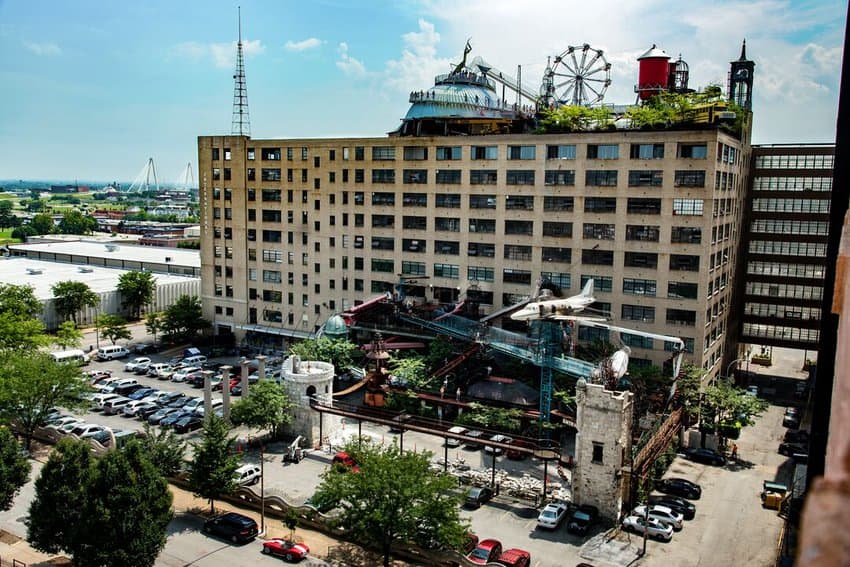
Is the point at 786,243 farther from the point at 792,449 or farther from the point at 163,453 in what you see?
the point at 163,453

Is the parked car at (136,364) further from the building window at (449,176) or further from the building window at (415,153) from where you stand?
the building window at (449,176)

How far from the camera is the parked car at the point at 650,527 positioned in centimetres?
4084

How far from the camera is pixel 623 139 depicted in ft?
212

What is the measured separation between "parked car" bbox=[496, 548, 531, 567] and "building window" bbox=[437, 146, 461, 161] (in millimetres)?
44337

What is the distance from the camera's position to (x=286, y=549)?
38625 mm

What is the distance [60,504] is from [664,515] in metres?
33.1

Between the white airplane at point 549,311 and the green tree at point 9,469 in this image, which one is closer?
the green tree at point 9,469

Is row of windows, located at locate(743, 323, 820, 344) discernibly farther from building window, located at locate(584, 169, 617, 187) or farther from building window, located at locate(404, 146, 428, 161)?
building window, located at locate(404, 146, 428, 161)

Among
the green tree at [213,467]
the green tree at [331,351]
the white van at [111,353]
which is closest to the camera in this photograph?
the green tree at [213,467]

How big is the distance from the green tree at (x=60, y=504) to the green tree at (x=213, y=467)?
696cm

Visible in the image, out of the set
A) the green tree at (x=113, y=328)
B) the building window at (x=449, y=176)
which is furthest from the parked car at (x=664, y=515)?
the green tree at (x=113, y=328)

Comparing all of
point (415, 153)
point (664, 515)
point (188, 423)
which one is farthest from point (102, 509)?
point (415, 153)

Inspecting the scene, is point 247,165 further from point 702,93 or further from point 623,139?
point 702,93

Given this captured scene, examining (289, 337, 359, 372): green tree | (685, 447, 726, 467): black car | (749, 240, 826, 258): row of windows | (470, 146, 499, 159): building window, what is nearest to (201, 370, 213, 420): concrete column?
(289, 337, 359, 372): green tree
